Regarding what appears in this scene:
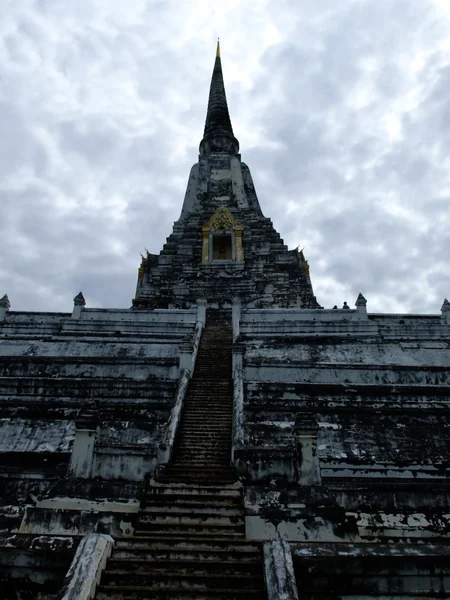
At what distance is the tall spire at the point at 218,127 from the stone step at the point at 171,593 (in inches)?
1471

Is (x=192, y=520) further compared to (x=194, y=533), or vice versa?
(x=192, y=520)

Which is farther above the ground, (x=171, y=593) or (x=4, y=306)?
(x=4, y=306)

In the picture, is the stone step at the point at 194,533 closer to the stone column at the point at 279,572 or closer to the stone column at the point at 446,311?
the stone column at the point at 279,572

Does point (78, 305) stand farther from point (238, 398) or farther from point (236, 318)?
point (238, 398)

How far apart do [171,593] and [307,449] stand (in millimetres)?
3030

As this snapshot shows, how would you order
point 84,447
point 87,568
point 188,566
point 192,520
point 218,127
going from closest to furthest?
point 87,568, point 188,566, point 192,520, point 84,447, point 218,127

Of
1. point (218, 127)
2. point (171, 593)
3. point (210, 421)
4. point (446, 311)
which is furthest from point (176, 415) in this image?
point (218, 127)

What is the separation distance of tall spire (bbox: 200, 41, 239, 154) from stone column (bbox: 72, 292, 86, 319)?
24.6 meters

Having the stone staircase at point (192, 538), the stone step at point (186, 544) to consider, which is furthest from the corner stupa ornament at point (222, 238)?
the stone step at point (186, 544)

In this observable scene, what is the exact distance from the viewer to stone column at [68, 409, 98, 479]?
7.30m

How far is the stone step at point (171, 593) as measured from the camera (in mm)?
4891

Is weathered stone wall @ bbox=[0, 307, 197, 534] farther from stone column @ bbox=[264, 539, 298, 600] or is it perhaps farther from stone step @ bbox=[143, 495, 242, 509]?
stone column @ bbox=[264, 539, 298, 600]

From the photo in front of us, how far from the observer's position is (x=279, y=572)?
15.5ft

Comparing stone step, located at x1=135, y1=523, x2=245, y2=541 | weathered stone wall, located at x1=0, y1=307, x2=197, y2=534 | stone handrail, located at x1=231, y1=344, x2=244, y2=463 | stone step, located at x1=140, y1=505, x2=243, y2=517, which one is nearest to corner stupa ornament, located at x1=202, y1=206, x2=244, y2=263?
weathered stone wall, located at x1=0, y1=307, x2=197, y2=534
